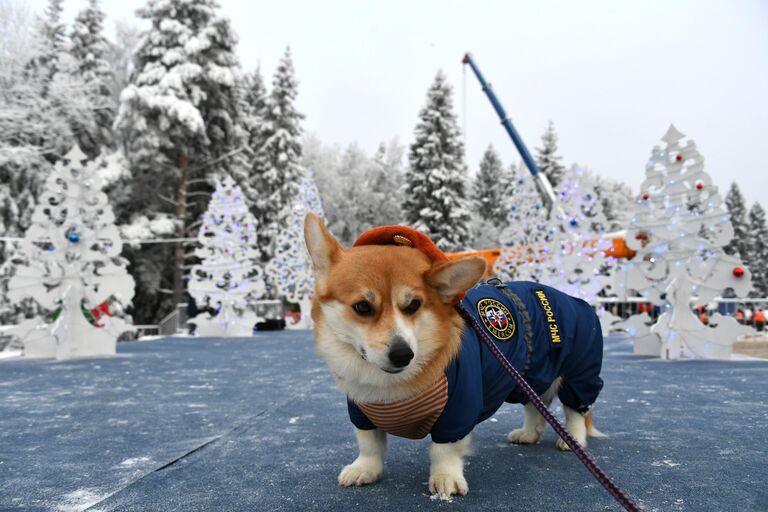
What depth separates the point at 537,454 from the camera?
2523mm

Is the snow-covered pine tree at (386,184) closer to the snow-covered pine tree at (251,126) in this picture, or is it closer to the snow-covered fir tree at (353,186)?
the snow-covered fir tree at (353,186)

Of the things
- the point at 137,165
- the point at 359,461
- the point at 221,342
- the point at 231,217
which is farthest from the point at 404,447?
the point at 137,165

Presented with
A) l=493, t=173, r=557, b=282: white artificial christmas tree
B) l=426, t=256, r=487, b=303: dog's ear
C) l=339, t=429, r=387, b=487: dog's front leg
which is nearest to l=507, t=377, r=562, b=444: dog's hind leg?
l=339, t=429, r=387, b=487: dog's front leg

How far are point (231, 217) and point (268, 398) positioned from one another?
27.6 ft

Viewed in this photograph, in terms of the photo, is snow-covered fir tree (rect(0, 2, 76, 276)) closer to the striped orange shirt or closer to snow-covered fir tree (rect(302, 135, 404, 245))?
the striped orange shirt

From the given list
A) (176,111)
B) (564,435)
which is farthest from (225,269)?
(564,435)

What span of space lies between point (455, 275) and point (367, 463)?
83 centimetres

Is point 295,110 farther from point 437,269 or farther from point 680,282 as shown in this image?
point 437,269

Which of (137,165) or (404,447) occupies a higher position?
(137,165)

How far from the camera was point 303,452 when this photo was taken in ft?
8.55

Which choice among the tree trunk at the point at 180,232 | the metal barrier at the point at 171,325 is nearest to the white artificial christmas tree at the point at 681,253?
the metal barrier at the point at 171,325

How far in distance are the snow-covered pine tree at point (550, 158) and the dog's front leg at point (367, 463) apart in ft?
95.2

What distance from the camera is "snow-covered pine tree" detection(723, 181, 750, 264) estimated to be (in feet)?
107

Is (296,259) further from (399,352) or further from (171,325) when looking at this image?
(399,352)
